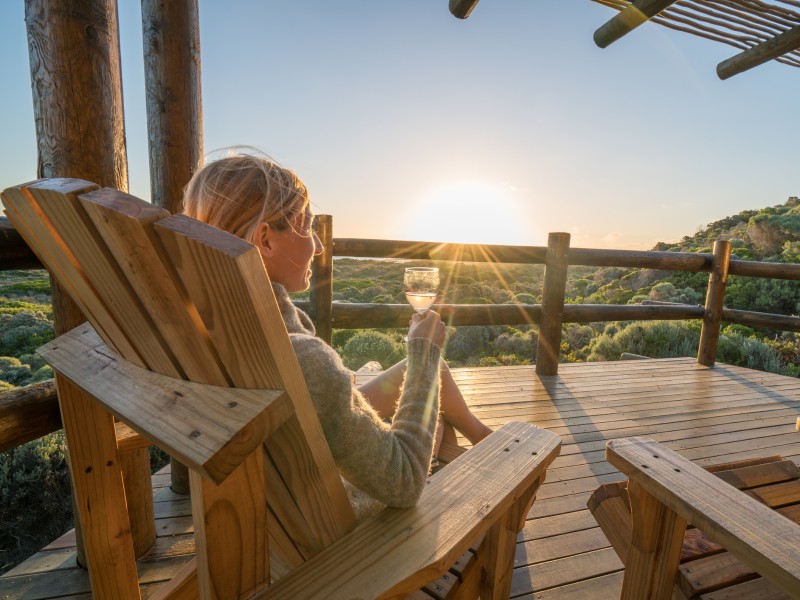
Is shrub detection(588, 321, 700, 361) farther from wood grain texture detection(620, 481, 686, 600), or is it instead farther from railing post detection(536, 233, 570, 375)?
wood grain texture detection(620, 481, 686, 600)

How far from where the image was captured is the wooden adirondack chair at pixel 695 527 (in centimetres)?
74

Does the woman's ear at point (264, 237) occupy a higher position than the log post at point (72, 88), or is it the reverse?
the log post at point (72, 88)

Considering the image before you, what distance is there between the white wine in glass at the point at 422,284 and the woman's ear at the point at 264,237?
0.57 m

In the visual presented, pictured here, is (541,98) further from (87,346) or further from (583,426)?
(87,346)

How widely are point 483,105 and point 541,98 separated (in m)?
1.15

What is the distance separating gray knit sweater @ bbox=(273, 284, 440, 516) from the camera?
715 millimetres

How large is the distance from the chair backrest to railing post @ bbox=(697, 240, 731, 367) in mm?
4536

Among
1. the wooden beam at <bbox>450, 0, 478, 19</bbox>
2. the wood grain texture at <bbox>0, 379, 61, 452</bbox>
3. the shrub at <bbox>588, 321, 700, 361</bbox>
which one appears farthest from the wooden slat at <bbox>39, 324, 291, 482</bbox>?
the shrub at <bbox>588, 321, 700, 361</bbox>

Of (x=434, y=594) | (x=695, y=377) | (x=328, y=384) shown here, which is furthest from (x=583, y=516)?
(x=695, y=377)

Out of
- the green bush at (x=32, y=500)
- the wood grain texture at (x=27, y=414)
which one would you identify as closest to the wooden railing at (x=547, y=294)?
the wood grain texture at (x=27, y=414)

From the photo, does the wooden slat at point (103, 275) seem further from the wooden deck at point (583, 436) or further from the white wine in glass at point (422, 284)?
the wooden deck at point (583, 436)

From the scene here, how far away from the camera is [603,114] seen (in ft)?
33.1

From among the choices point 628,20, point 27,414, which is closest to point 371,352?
point 628,20

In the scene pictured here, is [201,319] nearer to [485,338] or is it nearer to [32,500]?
[32,500]
